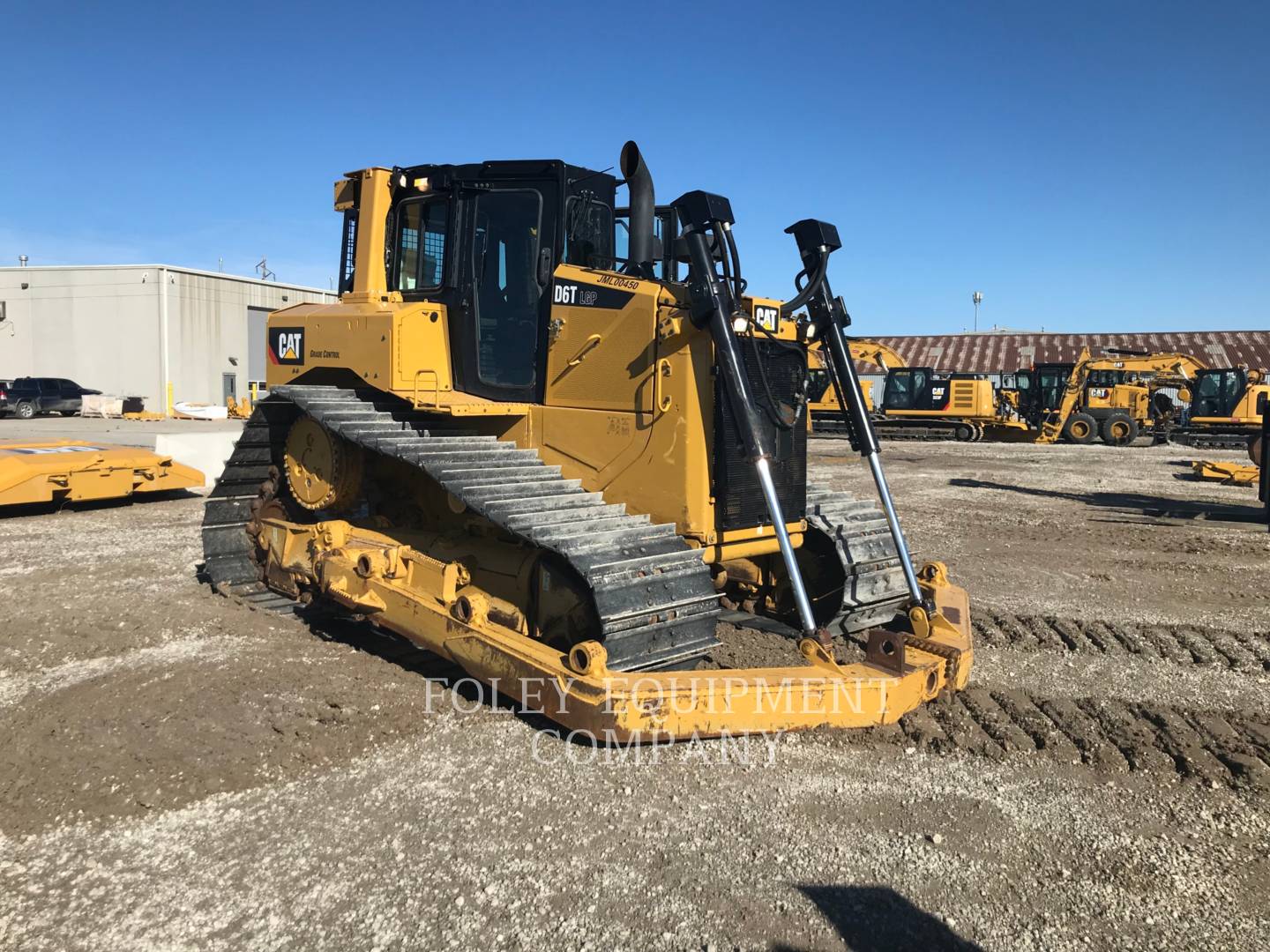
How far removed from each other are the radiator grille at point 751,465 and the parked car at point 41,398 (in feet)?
116

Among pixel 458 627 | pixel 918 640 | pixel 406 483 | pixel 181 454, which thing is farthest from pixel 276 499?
pixel 181 454

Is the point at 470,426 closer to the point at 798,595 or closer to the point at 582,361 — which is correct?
the point at 582,361

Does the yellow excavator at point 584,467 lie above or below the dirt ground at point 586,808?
above

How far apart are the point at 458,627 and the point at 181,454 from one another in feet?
35.8

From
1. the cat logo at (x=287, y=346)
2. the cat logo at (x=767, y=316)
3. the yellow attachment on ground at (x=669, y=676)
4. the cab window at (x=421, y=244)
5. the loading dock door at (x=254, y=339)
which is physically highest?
the loading dock door at (x=254, y=339)

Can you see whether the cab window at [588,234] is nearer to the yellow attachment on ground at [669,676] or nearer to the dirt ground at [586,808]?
the yellow attachment on ground at [669,676]

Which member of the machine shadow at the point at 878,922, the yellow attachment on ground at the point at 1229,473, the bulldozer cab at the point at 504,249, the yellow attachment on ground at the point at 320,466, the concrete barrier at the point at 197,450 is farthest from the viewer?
the yellow attachment on ground at the point at 1229,473

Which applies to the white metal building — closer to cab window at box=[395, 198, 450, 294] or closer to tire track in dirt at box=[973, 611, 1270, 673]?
cab window at box=[395, 198, 450, 294]

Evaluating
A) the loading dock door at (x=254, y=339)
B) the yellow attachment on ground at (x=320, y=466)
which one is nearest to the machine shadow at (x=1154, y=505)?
the yellow attachment on ground at (x=320, y=466)

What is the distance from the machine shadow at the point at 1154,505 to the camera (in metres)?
12.4

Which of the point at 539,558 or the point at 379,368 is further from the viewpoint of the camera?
the point at 379,368

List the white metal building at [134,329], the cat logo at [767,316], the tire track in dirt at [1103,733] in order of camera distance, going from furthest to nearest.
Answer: the white metal building at [134,329]
the cat logo at [767,316]
the tire track in dirt at [1103,733]

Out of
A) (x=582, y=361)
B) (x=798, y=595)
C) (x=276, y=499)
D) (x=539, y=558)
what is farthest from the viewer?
(x=276, y=499)

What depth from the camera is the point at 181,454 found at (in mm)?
13844
